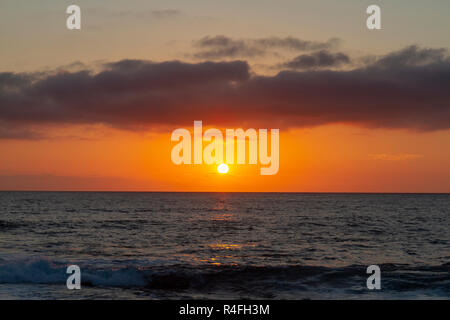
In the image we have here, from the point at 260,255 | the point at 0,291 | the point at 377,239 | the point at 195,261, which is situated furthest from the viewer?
the point at 377,239

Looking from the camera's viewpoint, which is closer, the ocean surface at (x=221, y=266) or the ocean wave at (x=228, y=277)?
the ocean surface at (x=221, y=266)

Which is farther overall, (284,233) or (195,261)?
(284,233)

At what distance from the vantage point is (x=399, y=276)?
22.5 meters

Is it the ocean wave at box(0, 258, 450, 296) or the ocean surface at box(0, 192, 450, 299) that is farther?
the ocean wave at box(0, 258, 450, 296)

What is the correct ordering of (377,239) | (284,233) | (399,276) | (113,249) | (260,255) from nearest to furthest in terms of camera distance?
(399,276)
(260,255)
(113,249)
(377,239)
(284,233)

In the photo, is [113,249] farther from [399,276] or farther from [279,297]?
[399,276]

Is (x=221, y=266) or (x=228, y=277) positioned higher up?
(x=221, y=266)

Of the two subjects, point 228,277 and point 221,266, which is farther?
point 221,266

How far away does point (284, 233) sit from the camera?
45.1 meters
